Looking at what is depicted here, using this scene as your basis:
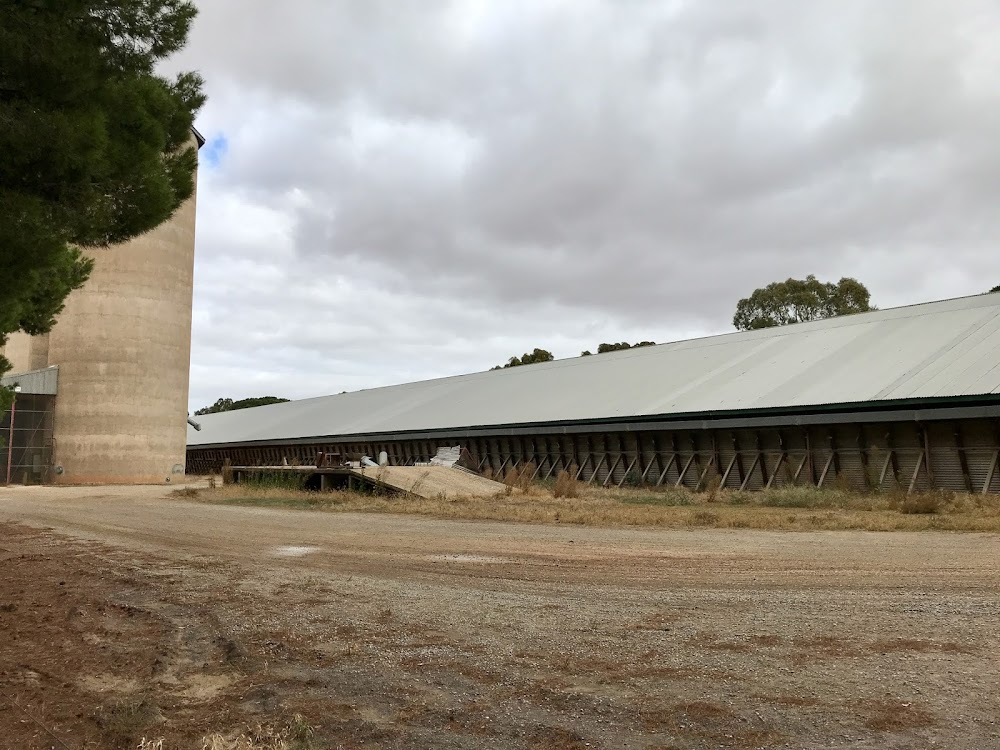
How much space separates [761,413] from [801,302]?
43.5 m

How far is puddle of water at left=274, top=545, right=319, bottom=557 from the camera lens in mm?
12977

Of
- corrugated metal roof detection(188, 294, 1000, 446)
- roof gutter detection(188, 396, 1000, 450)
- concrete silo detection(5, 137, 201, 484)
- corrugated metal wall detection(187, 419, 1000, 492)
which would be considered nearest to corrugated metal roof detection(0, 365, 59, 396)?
concrete silo detection(5, 137, 201, 484)

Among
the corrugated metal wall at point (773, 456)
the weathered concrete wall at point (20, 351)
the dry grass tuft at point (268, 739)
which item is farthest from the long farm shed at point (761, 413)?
the weathered concrete wall at point (20, 351)

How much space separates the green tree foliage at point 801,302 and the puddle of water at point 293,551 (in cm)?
5696

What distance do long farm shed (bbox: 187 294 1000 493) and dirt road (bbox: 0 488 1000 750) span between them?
1190 centimetres

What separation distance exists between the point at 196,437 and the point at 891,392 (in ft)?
192

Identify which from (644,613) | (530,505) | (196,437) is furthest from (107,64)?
(196,437)

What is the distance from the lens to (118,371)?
46906 millimetres

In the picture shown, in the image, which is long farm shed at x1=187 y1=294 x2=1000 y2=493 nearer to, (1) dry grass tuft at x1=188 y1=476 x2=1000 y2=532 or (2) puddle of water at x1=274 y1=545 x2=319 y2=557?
(1) dry grass tuft at x1=188 y1=476 x2=1000 y2=532

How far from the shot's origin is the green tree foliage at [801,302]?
64.5 m

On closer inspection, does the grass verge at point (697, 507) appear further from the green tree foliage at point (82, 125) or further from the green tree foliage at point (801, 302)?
the green tree foliage at point (801, 302)

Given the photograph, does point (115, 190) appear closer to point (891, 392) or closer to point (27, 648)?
point (27, 648)

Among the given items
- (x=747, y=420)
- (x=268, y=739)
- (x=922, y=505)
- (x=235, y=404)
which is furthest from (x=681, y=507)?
(x=235, y=404)

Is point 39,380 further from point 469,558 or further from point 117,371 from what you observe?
point 469,558
